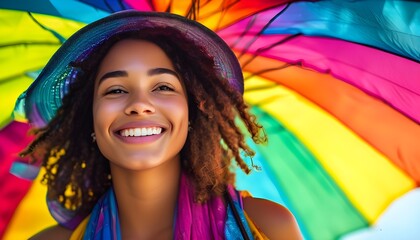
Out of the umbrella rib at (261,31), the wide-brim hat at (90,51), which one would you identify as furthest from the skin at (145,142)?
the umbrella rib at (261,31)

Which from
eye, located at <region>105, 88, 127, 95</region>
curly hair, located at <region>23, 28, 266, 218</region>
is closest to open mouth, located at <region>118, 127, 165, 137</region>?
eye, located at <region>105, 88, 127, 95</region>

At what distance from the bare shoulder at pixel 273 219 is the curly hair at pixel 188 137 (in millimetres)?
166

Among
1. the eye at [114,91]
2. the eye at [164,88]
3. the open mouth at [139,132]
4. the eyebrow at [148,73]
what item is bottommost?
the open mouth at [139,132]

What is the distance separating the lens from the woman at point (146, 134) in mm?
2455

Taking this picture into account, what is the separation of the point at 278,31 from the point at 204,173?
693mm

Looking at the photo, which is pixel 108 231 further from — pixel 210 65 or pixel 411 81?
pixel 411 81

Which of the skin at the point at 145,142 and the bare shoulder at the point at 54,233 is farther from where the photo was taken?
the bare shoulder at the point at 54,233

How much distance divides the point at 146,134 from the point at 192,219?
1.41ft

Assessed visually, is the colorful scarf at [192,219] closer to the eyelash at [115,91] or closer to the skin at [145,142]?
the skin at [145,142]

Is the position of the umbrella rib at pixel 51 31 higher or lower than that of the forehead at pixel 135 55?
higher

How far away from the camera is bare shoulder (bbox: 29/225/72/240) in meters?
2.76

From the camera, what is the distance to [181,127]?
2.51m

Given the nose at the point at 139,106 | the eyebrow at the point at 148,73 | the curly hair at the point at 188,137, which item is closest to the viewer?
the nose at the point at 139,106

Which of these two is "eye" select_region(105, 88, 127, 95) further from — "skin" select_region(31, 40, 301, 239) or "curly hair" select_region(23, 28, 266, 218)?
"curly hair" select_region(23, 28, 266, 218)
